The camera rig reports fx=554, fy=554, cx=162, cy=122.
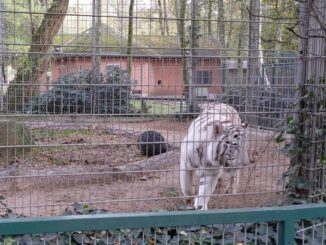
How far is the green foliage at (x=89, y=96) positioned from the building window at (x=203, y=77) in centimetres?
76

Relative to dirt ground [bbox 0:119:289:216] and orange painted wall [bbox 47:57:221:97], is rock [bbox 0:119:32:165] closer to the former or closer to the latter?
dirt ground [bbox 0:119:289:216]

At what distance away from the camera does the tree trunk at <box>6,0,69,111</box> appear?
5.71 m

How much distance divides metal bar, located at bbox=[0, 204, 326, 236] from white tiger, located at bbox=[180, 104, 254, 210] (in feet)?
11.4

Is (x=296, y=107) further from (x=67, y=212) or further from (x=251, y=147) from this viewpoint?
(x=67, y=212)

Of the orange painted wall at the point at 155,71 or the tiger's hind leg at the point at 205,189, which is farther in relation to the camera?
the tiger's hind leg at the point at 205,189

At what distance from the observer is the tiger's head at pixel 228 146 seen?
6.12m

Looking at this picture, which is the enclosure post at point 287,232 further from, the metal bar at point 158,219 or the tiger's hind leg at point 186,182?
the tiger's hind leg at point 186,182

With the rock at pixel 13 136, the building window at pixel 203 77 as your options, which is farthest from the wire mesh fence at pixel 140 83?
the rock at pixel 13 136

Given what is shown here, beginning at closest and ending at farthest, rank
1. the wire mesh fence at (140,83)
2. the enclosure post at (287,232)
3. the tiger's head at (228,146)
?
the enclosure post at (287,232)
the wire mesh fence at (140,83)
the tiger's head at (228,146)

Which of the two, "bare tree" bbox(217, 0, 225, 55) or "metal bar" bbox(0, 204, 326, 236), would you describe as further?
"bare tree" bbox(217, 0, 225, 55)

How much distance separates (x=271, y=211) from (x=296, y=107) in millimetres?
3162

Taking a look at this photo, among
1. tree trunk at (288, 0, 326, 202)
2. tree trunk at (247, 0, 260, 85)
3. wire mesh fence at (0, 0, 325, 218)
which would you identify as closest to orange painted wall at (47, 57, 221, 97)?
wire mesh fence at (0, 0, 325, 218)

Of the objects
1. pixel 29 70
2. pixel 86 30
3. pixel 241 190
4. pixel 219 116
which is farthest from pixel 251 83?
pixel 29 70

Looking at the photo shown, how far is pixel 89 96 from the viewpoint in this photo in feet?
23.3
